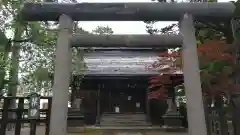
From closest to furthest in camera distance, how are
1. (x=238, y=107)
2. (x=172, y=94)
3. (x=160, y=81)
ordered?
(x=238, y=107) < (x=160, y=81) < (x=172, y=94)

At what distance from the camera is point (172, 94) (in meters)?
17.4

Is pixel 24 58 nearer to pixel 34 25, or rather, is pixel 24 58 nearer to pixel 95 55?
pixel 34 25

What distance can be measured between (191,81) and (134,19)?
1749 mm

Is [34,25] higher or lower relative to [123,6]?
higher

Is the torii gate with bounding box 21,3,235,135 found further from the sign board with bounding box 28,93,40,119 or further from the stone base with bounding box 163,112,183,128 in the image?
the stone base with bounding box 163,112,183,128

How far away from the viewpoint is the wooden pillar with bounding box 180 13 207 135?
462 centimetres

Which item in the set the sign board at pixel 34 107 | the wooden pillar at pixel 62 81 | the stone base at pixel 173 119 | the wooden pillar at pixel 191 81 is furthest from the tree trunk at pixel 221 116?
the stone base at pixel 173 119

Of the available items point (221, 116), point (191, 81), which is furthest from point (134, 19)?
point (221, 116)

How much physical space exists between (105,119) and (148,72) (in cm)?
460

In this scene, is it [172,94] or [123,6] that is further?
[172,94]

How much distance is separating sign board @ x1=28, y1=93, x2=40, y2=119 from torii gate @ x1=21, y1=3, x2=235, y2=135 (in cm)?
154

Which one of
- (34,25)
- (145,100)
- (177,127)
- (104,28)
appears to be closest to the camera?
(34,25)

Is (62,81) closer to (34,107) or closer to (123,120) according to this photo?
(34,107)

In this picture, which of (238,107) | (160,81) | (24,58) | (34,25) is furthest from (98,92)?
(238,107)
